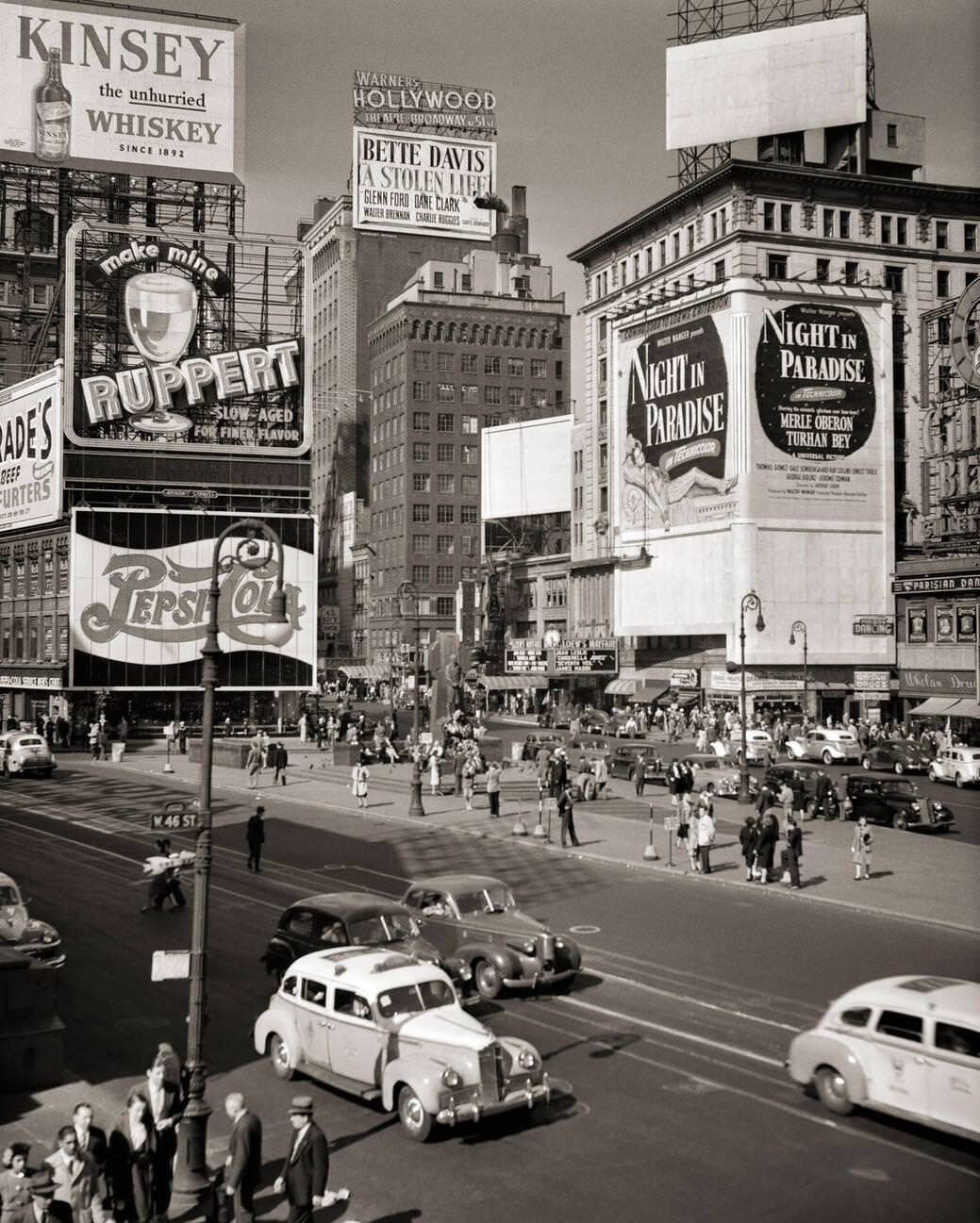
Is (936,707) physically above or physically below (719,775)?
above

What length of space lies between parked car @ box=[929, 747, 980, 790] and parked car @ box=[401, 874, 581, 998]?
Answer: 31.9 meters

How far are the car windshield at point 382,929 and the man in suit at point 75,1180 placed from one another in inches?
289

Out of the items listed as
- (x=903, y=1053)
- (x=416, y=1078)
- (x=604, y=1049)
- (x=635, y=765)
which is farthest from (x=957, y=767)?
(x=416, y=1078)

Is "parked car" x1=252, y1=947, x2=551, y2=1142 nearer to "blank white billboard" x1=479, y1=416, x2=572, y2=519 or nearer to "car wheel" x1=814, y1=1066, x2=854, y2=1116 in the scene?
"car wheel" x1=814, y1=1066, x2=854, y2=1116

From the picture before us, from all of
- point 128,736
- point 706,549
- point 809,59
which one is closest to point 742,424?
point 706,549

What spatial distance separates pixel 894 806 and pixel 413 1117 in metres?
27.4

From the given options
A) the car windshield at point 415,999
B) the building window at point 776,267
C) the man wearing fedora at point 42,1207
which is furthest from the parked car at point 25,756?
the building window at point 776,267

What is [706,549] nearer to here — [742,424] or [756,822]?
[742,424]

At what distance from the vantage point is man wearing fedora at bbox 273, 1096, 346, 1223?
11305 millimetres

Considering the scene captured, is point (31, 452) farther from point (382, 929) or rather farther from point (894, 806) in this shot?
point (382, 929)

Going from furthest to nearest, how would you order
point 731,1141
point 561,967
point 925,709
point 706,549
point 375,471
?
point 375,471 < point 706,549 < point 925,709 < point 561,967 < point 731,1141

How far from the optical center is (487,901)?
20875 mm

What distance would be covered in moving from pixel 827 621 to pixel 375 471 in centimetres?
7701

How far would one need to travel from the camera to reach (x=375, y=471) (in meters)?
147
